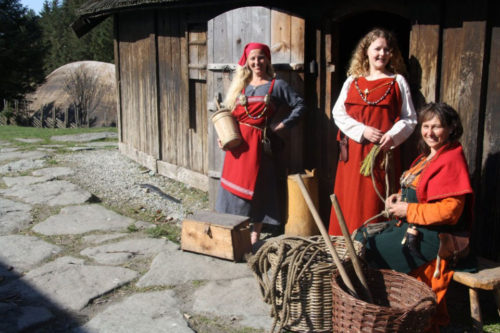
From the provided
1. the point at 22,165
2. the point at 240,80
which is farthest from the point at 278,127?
the point at 22,165

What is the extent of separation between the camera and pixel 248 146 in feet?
16.4

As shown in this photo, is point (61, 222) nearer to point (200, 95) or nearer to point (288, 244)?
point (200, 95)

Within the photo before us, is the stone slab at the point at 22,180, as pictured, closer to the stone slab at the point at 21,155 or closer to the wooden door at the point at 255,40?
the stone slab at the point at 21,155

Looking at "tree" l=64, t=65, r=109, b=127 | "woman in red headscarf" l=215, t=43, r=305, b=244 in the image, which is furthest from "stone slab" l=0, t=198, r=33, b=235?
"tree" l=64, t=65, r=109, b=127

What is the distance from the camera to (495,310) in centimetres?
374

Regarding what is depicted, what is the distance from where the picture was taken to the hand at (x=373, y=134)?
4051mm

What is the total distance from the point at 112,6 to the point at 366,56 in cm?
511

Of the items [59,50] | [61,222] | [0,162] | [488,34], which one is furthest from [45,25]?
[488,34]

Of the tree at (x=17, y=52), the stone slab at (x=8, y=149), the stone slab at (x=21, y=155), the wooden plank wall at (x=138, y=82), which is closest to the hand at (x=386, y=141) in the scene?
the wooden plank wall at (x=138, y=82)

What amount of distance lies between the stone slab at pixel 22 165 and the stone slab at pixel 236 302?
16.8 feet

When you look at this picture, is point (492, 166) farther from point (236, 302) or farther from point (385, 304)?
point (236, 302)

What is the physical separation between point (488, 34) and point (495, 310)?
195 cm

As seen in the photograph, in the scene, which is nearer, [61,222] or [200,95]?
[61,222]

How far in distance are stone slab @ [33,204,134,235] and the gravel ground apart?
343 millimetres
